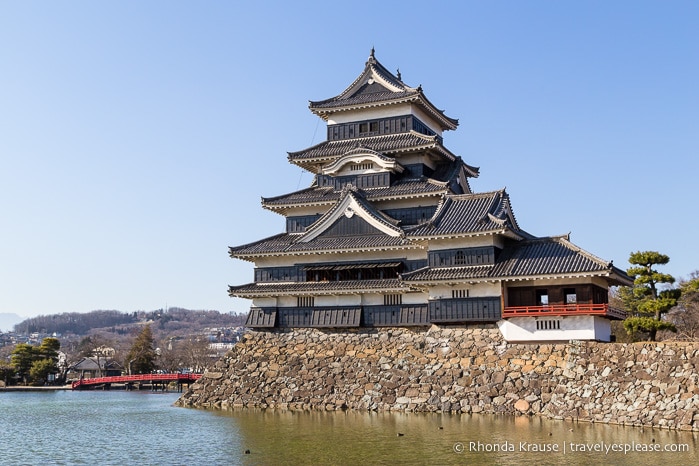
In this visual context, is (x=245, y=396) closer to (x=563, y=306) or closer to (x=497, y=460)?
(x=563, y=306)

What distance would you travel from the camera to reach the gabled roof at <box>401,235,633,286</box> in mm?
26806

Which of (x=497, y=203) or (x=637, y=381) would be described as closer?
(x=637, y=381)

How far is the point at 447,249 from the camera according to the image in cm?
2995

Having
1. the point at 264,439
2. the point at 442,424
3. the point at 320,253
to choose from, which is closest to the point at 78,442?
the point at 264,439

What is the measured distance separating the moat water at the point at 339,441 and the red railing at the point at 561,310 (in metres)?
4.27

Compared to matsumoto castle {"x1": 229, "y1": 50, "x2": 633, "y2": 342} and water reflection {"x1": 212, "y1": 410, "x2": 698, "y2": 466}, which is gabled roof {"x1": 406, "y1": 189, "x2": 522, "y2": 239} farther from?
water reflection {"x1": 212, "y1": 410, "x2": 698, "y2": 466}

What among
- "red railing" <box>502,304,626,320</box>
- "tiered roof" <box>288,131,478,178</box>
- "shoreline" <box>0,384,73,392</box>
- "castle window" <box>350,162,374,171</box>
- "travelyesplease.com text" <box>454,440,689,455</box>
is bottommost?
"shoreline" <box>0,384,73,392</box>

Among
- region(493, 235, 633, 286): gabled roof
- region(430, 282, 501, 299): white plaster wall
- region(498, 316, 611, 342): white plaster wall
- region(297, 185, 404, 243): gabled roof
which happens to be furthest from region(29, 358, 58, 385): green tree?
region(493, 235, 633, 286): gabled roof

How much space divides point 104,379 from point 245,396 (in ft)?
124

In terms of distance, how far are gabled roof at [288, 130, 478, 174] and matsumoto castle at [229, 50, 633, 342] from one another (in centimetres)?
8

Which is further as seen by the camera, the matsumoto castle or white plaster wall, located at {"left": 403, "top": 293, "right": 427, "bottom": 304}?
white plaster wall, located at {"left": 403, "top": 293, "right": 427, "bottom": 304}

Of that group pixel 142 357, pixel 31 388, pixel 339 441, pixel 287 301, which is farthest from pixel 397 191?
pixel 31 388

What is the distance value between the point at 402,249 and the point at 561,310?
783cm

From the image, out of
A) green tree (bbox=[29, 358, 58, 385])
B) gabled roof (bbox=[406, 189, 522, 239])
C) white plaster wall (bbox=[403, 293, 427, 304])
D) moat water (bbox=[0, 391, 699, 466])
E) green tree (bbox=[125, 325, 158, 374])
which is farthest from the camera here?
green tree (bbox=[125, 325, 158, 374])
